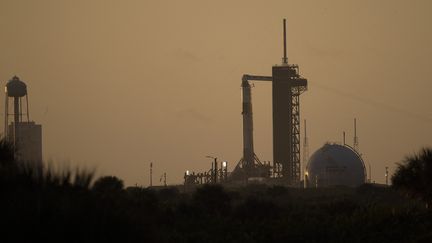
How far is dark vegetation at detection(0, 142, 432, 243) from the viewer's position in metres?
34.2

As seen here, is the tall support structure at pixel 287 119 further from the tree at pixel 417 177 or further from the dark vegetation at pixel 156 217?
the tree at pixel 417 177

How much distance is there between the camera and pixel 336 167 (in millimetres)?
152750

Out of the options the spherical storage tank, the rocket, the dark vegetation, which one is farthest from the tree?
the rocket

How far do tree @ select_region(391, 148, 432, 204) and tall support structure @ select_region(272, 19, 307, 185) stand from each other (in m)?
112

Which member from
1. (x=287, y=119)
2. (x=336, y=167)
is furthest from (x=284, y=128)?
(x=336, y=167)

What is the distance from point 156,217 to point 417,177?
19.7m

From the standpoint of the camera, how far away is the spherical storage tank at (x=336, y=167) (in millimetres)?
152500

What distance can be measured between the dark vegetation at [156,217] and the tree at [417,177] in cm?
91

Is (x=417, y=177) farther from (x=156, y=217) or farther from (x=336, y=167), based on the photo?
(x=336, y=167)

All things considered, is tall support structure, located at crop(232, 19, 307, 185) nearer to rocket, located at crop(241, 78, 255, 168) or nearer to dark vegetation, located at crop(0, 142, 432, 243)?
rocket, located at crop(241, 78, 255, 168)

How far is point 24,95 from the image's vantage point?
178 m

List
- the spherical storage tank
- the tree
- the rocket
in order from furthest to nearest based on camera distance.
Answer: the rocket → the spherical storage tank → the tree

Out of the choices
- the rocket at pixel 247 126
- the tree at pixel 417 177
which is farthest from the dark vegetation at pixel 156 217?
the rocket at pixel 247 126

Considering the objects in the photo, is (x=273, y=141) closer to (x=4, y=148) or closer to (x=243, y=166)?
(x=243, y=166)
